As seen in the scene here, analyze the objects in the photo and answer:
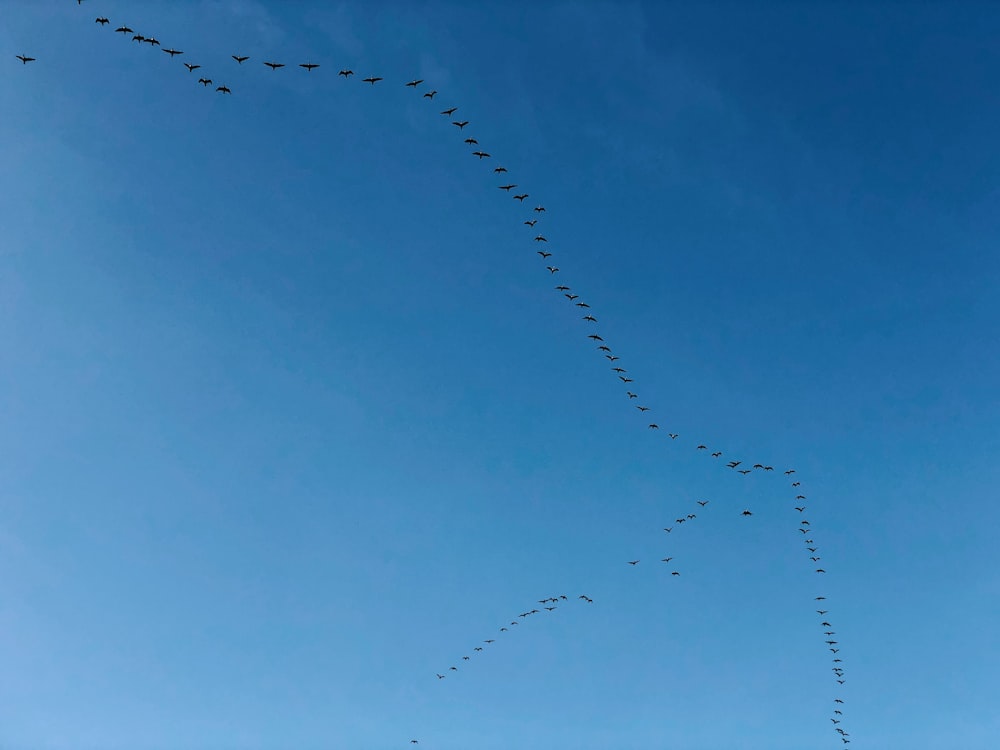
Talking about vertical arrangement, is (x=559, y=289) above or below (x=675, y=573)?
above

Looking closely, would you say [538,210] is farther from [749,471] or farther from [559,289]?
[749,471]

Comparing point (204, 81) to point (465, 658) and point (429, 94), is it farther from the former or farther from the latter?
point (465, 658)

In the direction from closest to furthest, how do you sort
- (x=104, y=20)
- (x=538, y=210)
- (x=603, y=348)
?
(x=104, y=20), (x=538, y=210), (x=603, y=348)

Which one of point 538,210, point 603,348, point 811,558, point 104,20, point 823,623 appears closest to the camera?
point 104,20

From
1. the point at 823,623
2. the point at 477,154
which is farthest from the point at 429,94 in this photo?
the point at 823,623

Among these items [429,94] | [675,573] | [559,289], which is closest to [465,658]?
[675,573]

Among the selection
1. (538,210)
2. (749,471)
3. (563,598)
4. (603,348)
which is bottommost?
(563,598)

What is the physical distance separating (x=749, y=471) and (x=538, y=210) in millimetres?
50152

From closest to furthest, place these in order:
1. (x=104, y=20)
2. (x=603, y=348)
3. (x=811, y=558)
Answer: (x=104, y=20)
(x=603, y=348)
(x=811, y=558)

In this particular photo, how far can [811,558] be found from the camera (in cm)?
12106

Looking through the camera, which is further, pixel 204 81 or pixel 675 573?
pixel 675 573

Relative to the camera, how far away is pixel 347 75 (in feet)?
274

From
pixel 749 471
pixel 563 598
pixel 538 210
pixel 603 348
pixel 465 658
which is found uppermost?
pixel 538 210

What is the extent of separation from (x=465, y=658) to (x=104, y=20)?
101m
